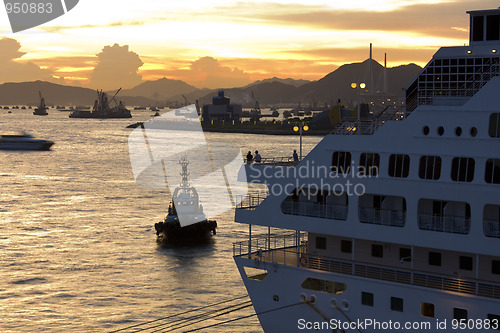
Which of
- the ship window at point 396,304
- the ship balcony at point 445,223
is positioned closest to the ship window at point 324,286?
the ship window at point 396,304

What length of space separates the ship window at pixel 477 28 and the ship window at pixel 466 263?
8147 mm

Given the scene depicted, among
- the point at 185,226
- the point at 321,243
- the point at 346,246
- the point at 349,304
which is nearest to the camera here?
the point at 349,304

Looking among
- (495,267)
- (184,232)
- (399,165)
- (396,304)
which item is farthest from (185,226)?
(495,267)

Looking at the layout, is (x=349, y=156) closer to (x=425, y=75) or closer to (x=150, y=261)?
(x=425, y=75)

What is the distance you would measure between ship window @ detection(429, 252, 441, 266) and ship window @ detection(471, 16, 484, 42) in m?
8.09

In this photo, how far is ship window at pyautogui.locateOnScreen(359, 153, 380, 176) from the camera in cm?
2712

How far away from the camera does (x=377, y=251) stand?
90.3 ft

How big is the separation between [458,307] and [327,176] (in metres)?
6.96

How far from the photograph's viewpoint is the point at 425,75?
A: 89.1 feet

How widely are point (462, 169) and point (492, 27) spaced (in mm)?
5952

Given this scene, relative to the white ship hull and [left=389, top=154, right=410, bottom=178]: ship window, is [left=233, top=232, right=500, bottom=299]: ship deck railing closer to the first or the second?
the white ship hull

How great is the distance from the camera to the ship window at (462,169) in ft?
81.7

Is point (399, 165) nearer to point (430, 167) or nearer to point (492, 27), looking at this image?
point (430, 167)

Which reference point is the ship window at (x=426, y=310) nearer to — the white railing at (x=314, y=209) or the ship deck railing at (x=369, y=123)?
the white railing at (x=314, y=209)
